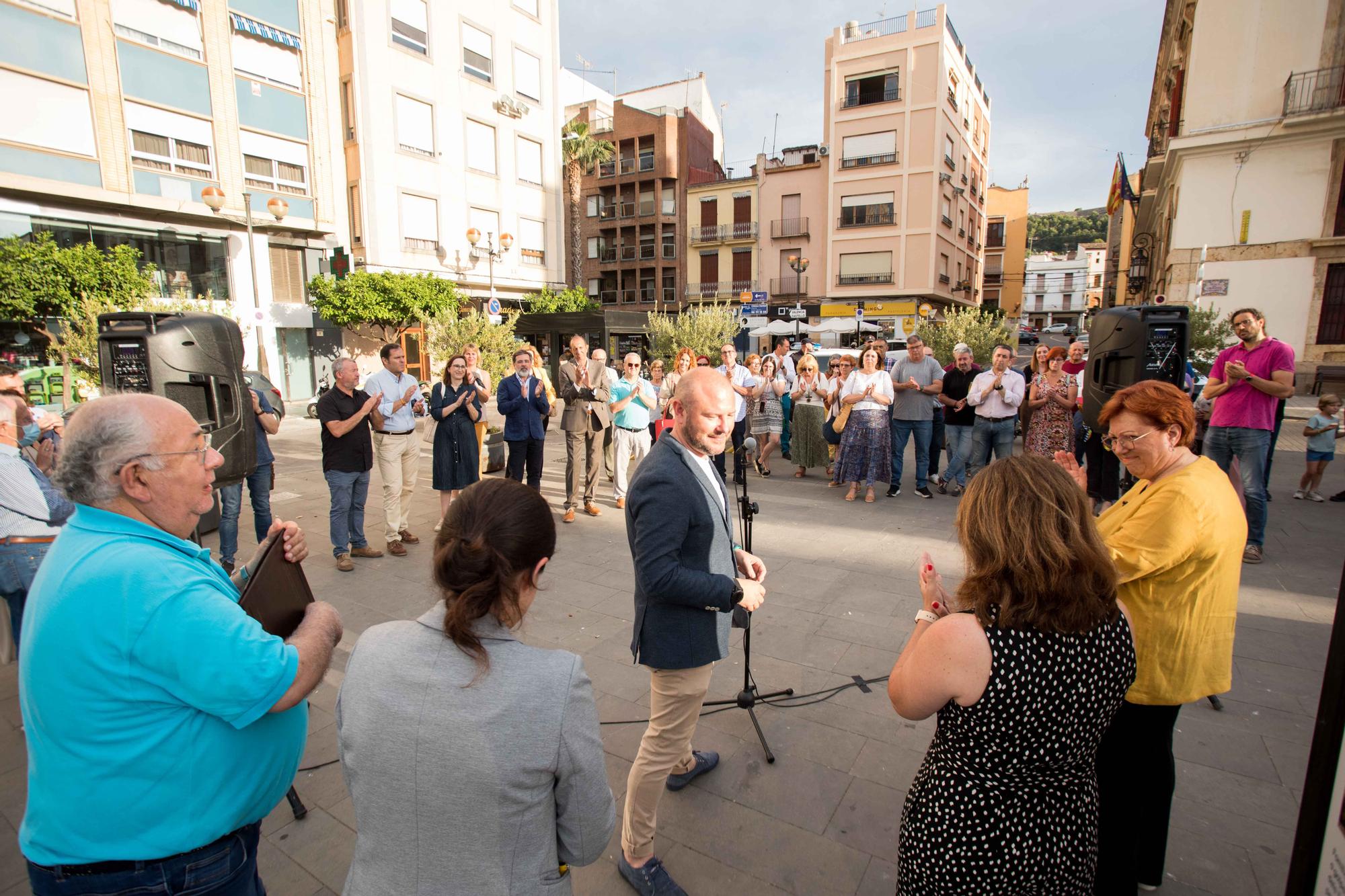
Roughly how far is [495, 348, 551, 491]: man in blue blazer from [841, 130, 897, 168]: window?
3248 centimetres

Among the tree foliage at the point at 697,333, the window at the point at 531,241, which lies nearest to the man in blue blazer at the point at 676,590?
the tree foliage at the point at 697,333

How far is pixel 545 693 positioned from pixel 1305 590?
20.2 ft

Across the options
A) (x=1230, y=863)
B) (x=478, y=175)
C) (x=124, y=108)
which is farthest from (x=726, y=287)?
(x=1230, y=863)

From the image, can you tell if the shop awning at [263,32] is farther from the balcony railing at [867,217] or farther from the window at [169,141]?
the balcony railing at [867,217]

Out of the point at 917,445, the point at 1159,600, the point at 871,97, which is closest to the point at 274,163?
the point at 917,445

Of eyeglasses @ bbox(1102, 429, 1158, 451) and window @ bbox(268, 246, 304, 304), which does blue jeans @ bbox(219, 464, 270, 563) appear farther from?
window @ bbox(268, 246, 304, 304)

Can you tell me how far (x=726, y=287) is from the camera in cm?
3862

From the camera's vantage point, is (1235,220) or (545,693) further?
(1235,220)

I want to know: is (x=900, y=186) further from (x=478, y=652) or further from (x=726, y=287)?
(x=478, y=652)

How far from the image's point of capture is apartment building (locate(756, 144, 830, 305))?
35.8 metres

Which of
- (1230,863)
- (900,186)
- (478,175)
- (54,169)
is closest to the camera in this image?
(1230,863)

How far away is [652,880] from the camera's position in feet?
7.54

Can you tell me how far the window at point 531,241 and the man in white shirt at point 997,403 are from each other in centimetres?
2489

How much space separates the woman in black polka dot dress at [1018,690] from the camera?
143cm
